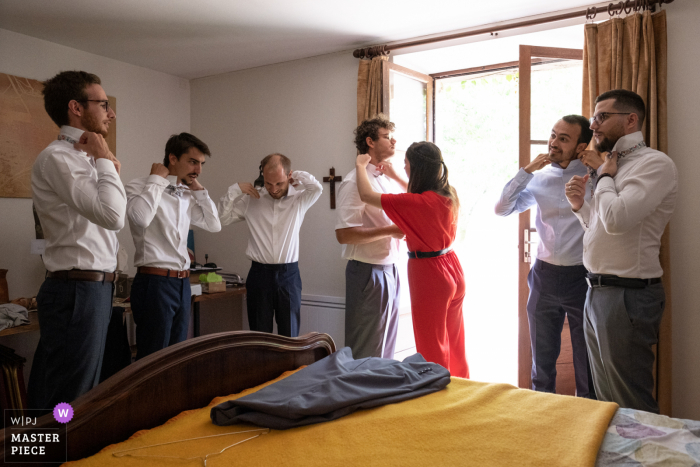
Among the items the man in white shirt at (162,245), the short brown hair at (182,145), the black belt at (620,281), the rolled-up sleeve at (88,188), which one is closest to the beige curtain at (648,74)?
the black belt at (620,281)

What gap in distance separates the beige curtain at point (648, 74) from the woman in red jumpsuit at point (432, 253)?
1.30 m

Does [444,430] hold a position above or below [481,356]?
above

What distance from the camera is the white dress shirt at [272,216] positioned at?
11.1 feet

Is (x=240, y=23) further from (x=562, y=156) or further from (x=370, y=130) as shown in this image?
(x=562, y=156)

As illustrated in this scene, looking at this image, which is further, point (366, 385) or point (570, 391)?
point (570, 391)

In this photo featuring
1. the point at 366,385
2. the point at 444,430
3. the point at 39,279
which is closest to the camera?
the point at 444,430

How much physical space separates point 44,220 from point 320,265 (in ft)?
8.50

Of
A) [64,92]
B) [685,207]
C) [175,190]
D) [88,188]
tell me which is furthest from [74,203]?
[685,207]

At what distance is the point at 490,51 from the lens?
14.1ft

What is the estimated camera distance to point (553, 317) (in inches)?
116

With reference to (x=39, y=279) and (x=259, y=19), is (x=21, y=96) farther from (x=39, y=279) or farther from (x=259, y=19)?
(x=259, y=19)

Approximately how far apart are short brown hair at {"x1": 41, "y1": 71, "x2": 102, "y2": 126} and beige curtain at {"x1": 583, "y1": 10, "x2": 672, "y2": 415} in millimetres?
2869

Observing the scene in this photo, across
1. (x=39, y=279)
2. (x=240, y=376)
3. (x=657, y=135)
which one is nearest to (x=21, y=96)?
(x=39, y=279)

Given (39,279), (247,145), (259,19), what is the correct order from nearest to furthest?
(259,19) → (39,279) → (247,145)
